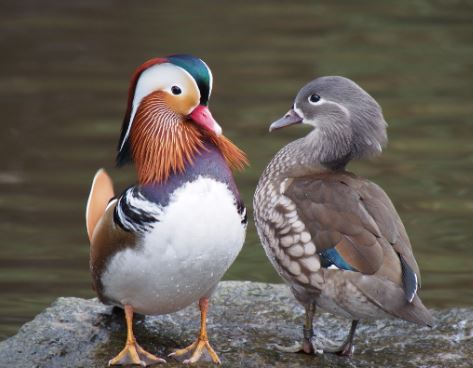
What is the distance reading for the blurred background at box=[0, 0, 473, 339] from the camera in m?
7.14

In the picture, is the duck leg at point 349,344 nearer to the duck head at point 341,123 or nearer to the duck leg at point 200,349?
the duck leg at point 200,349

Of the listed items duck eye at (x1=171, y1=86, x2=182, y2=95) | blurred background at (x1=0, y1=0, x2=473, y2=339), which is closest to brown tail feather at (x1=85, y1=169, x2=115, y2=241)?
duck eye at (x1=171, y1=86, x2=182, y2=95)

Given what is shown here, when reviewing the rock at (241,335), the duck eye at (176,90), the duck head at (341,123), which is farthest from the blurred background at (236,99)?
the duck eye at (176,90)

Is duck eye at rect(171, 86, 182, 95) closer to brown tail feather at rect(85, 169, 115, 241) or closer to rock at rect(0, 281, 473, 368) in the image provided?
brown tail feather at rect(85, 169, 115, 241)

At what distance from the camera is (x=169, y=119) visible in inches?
173

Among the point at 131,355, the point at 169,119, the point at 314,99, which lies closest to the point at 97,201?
the point at 169,119

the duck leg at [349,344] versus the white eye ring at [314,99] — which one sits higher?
the white eye ring at [314,99]

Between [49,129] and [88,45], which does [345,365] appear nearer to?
[49,129]

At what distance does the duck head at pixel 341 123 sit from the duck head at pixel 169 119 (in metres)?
0.52

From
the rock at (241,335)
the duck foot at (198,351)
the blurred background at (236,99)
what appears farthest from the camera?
the blurred background at (236,99)

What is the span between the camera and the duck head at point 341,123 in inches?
189

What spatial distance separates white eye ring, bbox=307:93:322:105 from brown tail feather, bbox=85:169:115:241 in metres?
0.96

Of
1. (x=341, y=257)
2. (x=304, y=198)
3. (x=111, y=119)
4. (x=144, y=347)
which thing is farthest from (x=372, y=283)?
(x=111, y=119)

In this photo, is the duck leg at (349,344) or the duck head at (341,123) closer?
the duck leg at (349,344)
